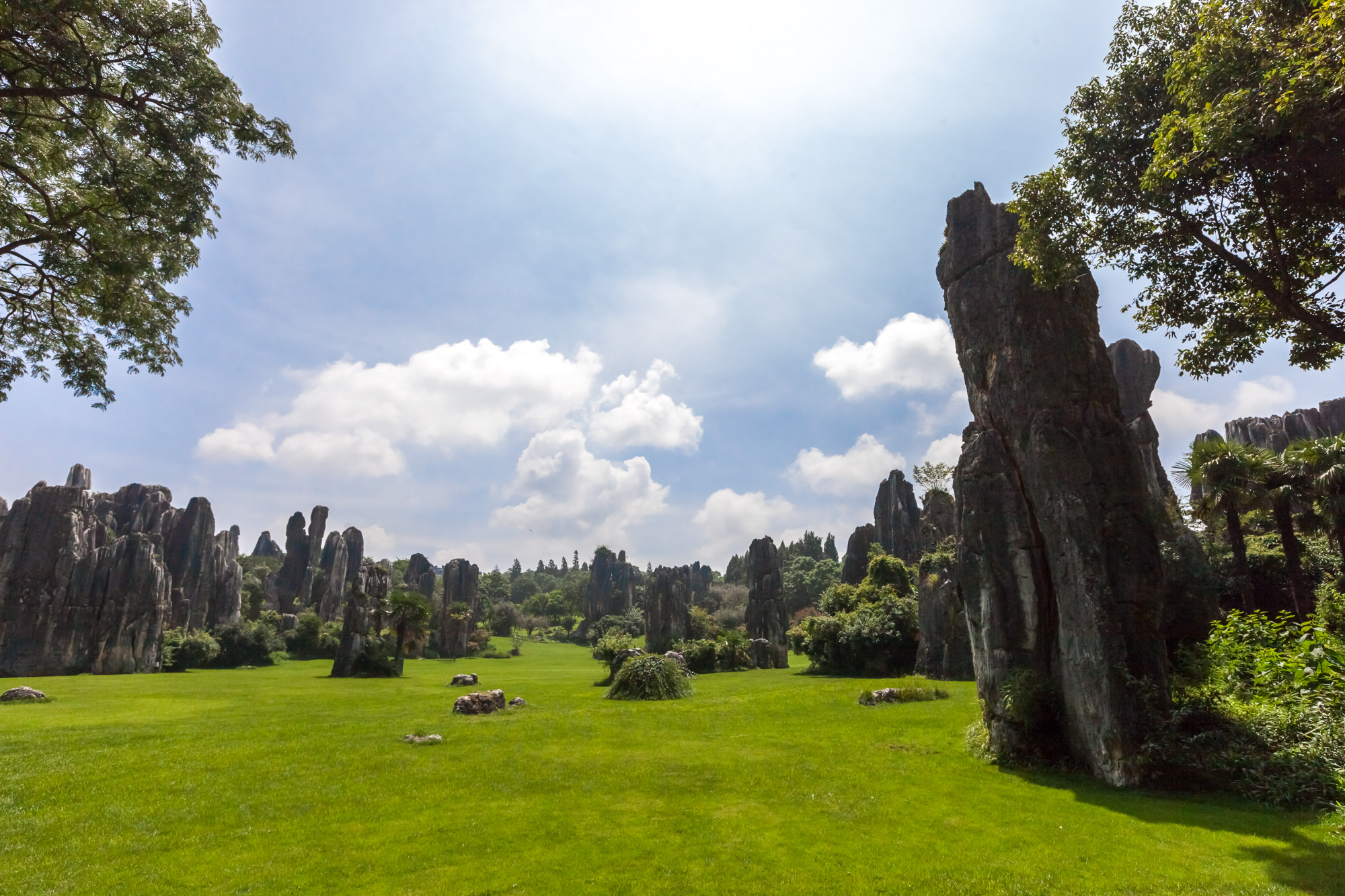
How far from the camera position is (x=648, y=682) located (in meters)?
28.4

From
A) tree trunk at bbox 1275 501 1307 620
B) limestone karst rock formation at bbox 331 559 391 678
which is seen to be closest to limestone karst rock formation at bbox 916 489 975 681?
tree trunk at bbox 1275 501 1307 620

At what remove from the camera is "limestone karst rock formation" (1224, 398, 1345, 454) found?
209ft

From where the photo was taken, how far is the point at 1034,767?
49.2ft

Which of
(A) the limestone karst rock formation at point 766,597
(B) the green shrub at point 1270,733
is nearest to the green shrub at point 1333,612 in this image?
(B) the green shrub at point 1270,733

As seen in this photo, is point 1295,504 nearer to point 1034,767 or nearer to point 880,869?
point 1034,767

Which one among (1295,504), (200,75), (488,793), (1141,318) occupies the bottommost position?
(488,793)

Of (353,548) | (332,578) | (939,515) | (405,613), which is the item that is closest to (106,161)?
(405,613)

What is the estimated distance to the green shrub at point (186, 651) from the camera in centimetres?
4959

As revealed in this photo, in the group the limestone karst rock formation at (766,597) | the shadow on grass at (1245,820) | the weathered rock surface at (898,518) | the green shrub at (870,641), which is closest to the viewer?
the shadow on grass at (1245,820)

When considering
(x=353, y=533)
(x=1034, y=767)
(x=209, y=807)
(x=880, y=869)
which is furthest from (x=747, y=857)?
(x=353, y=533)

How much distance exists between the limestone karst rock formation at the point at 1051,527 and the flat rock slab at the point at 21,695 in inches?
1440

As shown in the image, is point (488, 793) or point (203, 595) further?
point (203, 595)

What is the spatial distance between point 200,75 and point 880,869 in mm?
17298

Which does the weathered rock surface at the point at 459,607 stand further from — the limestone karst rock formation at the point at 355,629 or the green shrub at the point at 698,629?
the green shrub at the point at 698,629
